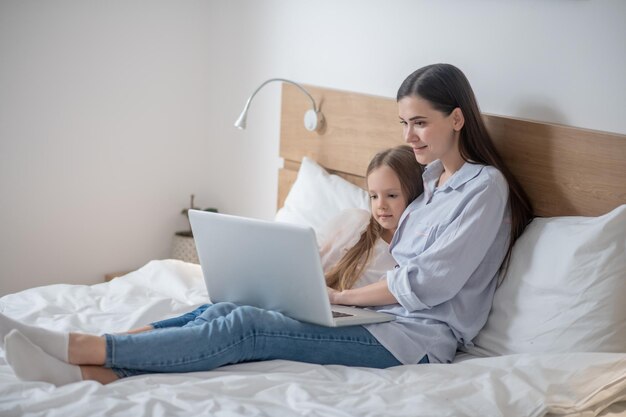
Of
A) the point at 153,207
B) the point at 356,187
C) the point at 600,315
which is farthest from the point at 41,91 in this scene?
the point at 600,315

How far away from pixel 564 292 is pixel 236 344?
2.58ft

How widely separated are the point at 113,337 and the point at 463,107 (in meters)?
1.05

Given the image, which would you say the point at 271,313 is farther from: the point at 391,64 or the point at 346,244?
the point at 391,64

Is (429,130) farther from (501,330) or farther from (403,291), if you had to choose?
(501,330)

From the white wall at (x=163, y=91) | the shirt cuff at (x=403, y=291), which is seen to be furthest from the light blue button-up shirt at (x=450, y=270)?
the white wall at (x=163, y=91)

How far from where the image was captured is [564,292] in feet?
6.82

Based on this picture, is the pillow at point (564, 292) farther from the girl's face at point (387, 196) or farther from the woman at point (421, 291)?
the girl's face at point (387, 196)

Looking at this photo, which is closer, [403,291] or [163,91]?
[403,291]

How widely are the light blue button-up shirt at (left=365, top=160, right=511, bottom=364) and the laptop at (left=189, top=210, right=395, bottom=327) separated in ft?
0.27

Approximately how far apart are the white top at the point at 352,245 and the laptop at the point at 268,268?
165 mm

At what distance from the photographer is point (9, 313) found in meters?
2.32

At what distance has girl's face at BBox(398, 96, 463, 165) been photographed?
226cm

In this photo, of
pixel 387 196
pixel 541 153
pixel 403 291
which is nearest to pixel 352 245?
pixel 387 196

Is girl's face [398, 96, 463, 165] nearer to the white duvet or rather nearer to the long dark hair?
the long dark hair
